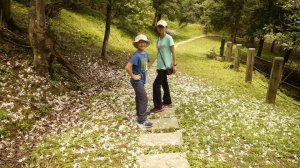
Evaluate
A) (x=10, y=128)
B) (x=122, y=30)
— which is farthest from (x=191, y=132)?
(x=122, y=30)

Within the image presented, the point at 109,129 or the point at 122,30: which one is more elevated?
the point at 122,30

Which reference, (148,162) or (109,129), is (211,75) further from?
(148,162)

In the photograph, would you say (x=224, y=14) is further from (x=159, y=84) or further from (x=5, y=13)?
(x=5, y=13)

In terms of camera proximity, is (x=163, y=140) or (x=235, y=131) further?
(x=235, y=131)

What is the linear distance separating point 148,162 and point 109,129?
2.48 metres

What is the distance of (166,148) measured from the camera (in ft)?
26.3

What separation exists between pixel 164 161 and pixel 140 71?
3.18 meters

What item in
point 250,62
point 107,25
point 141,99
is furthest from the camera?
point 107,25

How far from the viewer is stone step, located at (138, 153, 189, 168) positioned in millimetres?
7168

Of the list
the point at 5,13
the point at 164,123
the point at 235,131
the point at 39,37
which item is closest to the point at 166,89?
the point at 164,123

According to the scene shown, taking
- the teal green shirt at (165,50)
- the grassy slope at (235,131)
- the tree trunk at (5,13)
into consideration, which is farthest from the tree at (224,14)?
the tree trunk at (5,13)

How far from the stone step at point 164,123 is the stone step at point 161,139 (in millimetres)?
534

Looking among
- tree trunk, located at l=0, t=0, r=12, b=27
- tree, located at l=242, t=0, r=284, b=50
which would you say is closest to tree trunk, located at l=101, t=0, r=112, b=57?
tree trunk, located at l=0, t=0, r=12, b=27

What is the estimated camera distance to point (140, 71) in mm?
9156
